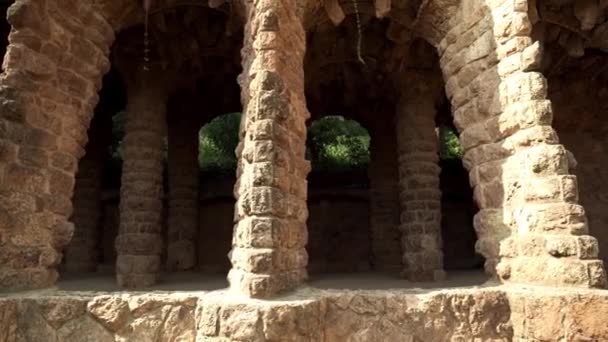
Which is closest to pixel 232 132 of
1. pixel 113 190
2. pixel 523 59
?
pixel 113 190

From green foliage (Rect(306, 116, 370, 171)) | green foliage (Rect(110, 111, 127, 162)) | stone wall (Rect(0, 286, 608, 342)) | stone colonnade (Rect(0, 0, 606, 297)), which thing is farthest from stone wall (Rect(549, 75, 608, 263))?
green foliage (Rect(110, 111, 127, 162))

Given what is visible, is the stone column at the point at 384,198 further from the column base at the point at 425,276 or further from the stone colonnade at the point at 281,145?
the stone colonnade at the point at 281,145

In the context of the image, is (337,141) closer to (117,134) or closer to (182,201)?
(117,134)

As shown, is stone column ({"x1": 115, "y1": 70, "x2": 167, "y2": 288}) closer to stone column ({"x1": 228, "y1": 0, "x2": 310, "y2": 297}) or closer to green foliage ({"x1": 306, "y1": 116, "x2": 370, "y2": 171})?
stone column ({"x1": 228, "y1": 0, "x2": 310, "y2": 297})

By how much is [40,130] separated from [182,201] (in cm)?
517

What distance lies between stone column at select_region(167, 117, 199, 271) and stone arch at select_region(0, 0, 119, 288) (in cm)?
467

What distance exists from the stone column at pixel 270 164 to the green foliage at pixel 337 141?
12092 mm

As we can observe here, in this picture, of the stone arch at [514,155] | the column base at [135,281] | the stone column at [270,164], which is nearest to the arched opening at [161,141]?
the column base at [135,281]

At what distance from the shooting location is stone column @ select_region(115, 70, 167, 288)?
21.5 feet

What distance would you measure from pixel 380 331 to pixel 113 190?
34.5 ft

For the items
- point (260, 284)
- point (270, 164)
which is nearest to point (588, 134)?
point (270, 164)

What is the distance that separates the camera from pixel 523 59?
12.1 ft

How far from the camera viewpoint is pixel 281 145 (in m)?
3.50

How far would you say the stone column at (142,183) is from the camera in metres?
6.55
